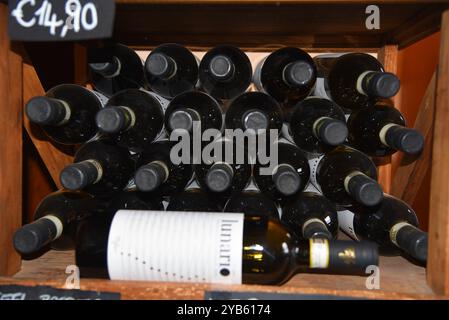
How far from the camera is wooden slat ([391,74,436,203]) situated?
0.77m

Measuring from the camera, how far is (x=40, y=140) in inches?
32.4

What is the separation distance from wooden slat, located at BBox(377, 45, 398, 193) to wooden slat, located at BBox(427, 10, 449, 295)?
325mm

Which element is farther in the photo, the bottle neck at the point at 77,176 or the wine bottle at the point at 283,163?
the wine bottle at the point at 283,163

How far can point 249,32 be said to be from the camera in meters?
0.89

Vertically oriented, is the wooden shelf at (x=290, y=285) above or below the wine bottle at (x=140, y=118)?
below

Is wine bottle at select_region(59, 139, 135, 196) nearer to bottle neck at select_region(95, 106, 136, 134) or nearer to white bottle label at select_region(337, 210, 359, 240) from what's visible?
bottle neck at select_region(95, 106, 136, 134)

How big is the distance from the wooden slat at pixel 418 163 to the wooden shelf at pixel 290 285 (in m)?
0.19

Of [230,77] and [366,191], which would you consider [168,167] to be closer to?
[230,77]

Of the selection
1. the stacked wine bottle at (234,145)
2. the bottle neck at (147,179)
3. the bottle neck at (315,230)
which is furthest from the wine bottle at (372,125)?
the bottle neck at (147,179)

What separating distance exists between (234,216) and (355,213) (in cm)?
32

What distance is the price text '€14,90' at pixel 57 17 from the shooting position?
561mm

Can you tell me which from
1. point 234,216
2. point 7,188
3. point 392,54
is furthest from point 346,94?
point 7,188

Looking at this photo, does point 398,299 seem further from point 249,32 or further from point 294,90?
point 249,32

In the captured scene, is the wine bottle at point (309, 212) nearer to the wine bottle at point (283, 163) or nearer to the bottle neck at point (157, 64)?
the wine bottle at point (283, 163)
